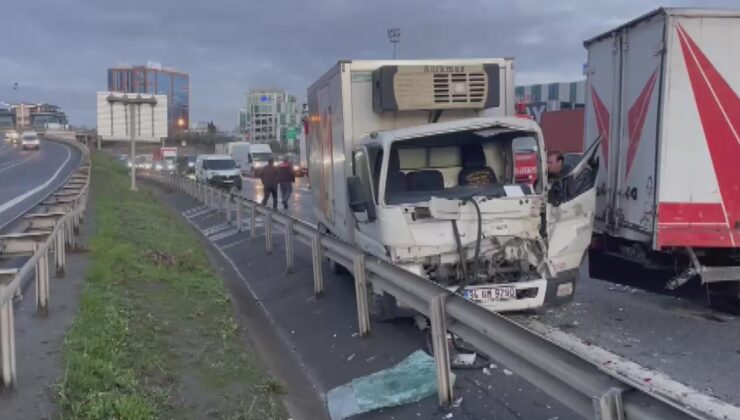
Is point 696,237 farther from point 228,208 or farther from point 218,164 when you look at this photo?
point 218,164

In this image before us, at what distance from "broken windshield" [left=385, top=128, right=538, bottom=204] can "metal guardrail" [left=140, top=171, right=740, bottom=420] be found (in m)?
1.05

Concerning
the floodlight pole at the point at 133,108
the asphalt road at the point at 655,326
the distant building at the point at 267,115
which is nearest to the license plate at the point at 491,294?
the asphalt road at the point at 655,326

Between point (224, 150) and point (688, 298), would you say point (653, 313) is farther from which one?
point (224, 150)

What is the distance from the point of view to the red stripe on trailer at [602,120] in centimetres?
1034

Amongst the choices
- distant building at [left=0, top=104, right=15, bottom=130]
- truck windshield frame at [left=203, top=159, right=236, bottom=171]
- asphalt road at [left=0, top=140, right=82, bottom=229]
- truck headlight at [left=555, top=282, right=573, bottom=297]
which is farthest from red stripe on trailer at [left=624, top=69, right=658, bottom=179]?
distant building at [left=0, top=104, right=15, bottom=130]

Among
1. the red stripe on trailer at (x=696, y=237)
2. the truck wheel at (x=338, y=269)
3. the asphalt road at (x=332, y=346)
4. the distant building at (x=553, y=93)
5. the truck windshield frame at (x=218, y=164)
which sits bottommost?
the asphalt road at (x=332, y=346)

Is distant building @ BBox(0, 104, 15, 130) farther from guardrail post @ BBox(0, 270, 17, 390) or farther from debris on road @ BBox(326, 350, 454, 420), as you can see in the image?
debris on road @ BBox(326, 350, 454, 420)

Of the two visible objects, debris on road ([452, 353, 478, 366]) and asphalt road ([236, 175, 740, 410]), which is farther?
asphalt road ([236, 175, 740, 410])

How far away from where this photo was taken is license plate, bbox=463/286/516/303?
826 cm

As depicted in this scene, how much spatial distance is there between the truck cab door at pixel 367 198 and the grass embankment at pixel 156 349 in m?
1.79

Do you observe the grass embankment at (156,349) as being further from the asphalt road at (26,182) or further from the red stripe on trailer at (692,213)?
the asphalt road at (26,182)

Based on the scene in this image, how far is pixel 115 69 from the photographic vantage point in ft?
317

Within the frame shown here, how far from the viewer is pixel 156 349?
7.54 meters

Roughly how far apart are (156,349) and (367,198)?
9.46 ft
